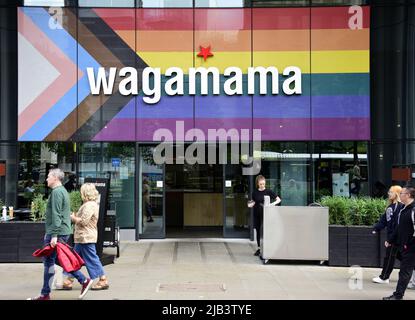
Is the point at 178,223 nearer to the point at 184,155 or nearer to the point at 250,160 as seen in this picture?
the point at 184,155

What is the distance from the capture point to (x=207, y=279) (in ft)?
31.6

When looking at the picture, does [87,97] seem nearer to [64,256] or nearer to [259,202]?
[259,202]

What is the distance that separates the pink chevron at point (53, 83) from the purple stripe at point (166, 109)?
1894 mm

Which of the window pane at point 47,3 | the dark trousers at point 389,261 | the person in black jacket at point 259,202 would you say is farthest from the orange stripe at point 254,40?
the dark trousers at point 389,261

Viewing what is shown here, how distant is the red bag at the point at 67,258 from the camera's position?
7770mm

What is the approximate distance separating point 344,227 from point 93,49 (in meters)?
8.44

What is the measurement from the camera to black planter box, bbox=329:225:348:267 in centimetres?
1084

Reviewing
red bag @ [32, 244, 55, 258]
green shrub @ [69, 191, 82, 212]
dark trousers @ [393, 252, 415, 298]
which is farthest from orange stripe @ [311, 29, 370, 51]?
red bag @ [32, 244, 55, 258]

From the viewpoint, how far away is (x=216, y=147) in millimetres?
15836

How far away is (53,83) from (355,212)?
8737 mm

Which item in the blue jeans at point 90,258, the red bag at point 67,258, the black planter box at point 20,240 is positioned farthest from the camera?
the black planter box at point 20,240

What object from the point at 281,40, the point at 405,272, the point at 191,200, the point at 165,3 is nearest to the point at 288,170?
the point at 191,200

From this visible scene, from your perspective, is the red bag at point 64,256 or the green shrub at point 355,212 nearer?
the red bag at point 64,256

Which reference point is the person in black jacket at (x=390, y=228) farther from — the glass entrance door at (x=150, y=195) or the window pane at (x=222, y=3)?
the window pane at (x=222, y=3)
